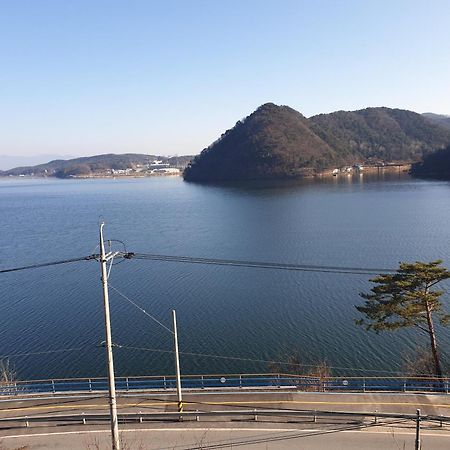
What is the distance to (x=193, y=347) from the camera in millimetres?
30828

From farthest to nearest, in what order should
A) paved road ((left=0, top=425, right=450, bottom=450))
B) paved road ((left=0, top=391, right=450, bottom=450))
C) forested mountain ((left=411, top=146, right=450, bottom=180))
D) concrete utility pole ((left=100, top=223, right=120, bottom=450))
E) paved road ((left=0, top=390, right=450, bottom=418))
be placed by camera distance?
forested mountain ((left=411, top=146, right=450, bottom=180))
paved road ((left=0, top=390, right=450, bottom=418))
paved road ((left=0, top=391, right=450, bottom=450))
paved road ((left=0, top=425, right=450, bottom=450))
concrete utility pole ((left=100, top=223, right=120, bottom=450))

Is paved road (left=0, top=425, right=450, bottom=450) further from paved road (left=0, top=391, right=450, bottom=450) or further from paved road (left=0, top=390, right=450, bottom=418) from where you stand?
paved road (left=0, top=390, right=450, bottom=418)

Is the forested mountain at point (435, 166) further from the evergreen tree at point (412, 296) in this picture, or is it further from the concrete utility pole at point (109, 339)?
the concrete utility pole at point (109, 339)

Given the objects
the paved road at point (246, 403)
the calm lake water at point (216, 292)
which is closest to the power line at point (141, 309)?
the calm lake water at point (216, 292)

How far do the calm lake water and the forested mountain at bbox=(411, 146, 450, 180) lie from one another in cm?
8406

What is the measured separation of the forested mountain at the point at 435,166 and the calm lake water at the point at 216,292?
84063mm

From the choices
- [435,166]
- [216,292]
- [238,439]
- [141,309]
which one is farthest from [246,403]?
[435,166]

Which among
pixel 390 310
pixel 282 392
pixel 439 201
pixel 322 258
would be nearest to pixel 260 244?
pixel 322 258

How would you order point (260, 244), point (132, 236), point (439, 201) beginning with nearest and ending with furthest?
1. point (260, 244)
2. point (132, 236)
3. point (439, 201)

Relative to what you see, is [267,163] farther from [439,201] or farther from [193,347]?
[193,347]

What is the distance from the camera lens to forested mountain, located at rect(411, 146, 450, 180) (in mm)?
165325

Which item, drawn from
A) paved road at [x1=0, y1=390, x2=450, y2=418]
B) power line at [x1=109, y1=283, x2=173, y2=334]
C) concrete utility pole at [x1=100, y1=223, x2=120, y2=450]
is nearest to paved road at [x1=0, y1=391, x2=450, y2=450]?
paved road at [x1=0, y1=390, x2=450, y2=418]

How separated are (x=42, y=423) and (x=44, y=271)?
39527 millimetres

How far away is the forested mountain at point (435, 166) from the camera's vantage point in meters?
165
